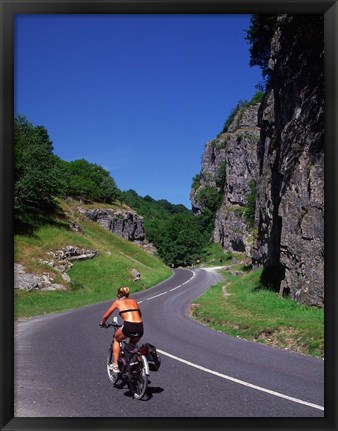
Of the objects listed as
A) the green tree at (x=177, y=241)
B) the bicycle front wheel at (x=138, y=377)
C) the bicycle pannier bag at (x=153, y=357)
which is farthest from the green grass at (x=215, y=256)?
the bicycle front wheel at (x=138, y=377)

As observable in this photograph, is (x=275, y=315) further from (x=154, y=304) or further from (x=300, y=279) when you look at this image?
(x=154, y=304)

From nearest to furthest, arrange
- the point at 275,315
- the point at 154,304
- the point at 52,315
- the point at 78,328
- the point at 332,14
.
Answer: the point at 332,14 < the point at 78,328 < the point at 275,315 < the point at 52,315 < the point at 154,304

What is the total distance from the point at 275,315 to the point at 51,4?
12266mm

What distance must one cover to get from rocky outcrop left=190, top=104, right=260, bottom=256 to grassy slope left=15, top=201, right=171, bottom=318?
24.6 metres

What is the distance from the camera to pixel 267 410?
4.59 m

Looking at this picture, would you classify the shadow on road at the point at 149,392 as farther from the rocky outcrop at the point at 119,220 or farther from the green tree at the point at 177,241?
the rocky outcrop at the point at 119,220

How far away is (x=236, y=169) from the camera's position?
210 ft

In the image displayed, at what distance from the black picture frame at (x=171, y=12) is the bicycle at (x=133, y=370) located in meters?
0.69

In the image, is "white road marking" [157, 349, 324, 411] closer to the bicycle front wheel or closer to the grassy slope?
the bicycle front wheel

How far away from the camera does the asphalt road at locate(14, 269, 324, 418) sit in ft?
15.1

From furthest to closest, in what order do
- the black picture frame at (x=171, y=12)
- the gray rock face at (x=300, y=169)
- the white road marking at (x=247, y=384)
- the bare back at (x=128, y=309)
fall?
1. the gray rock face at (x=300, y=169)
2. the bare back at (x=128, y=309)
3. the white road marking at (x=247, y=384)
4. the black picture frame at (x=171, y=12)

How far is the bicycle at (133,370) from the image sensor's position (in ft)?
16.4

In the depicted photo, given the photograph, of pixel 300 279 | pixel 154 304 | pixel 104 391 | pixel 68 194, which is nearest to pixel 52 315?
pixel 154 304

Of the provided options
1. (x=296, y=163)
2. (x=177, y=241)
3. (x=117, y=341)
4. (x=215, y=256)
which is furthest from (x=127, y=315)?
(x=215, y=256)
